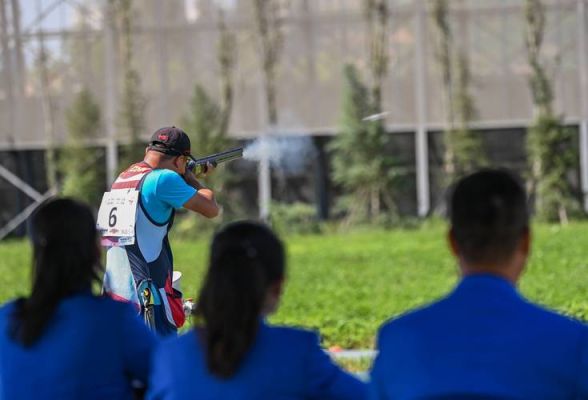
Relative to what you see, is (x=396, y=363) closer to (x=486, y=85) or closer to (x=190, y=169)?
(x=190, y=169)

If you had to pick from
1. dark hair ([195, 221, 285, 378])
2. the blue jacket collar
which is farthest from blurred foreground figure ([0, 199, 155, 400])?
the blue jacket collar

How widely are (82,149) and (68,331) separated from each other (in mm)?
26491

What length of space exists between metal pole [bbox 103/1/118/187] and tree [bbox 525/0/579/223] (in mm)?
10785

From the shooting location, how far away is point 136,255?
20.7 feet

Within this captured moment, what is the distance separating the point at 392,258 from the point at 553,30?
1240 centimetres

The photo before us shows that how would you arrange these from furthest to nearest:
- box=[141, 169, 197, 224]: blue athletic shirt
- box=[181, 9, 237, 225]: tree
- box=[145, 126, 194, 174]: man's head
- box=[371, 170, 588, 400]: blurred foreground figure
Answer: box=[181, 9, 237, 225]: tree
box=[145, 126, 194, 174]: man's head
box=[141, 169, 197, 224]: blue athletic shirt
box=[371, 170, 588, 400]: blurred foreground figure

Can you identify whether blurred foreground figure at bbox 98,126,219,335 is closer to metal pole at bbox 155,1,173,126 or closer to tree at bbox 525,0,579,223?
tree at bbox 525,0,579,223

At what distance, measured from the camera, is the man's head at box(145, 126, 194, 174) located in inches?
254

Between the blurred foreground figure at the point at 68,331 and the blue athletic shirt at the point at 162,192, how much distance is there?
A: 2.44m

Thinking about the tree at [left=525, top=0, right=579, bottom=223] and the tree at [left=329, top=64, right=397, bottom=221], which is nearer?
the tree at [left=525, top=0, right=579, bottom=223]

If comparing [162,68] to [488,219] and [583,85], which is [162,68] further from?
[488,219]

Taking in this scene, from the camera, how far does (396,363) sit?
3.17m

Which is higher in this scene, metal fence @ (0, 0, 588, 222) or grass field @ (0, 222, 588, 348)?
metal fence @ (0, 0, 588, 222)

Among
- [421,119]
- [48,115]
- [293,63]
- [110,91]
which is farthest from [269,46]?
[48,115]
